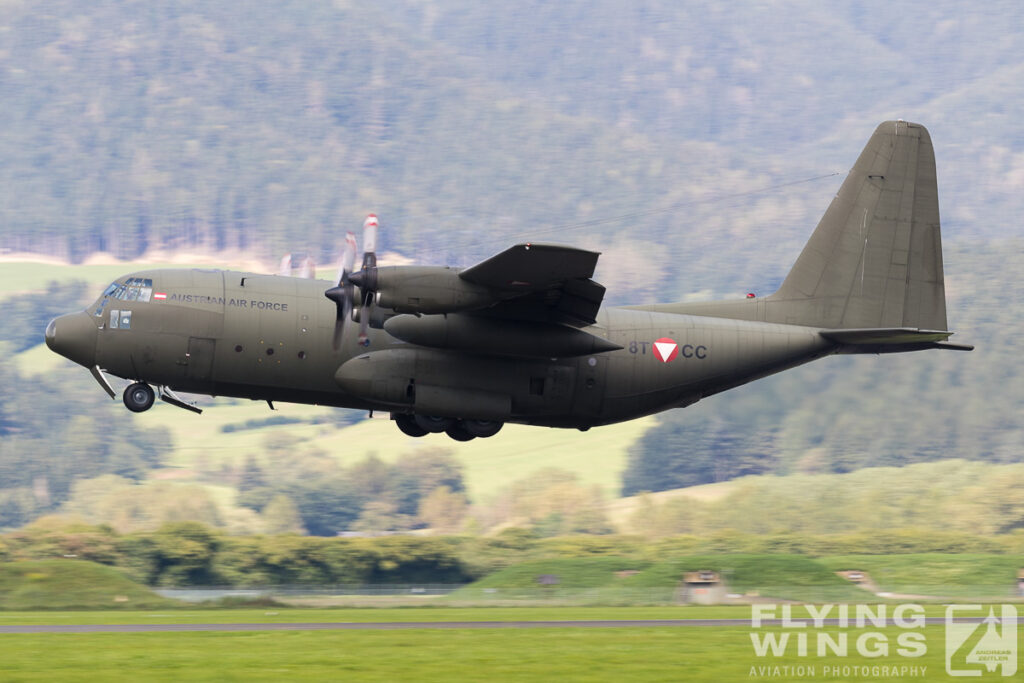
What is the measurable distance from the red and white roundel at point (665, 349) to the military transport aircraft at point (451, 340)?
0.09 feet

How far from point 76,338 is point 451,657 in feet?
32.8

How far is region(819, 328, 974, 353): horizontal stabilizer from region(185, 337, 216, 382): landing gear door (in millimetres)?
13221

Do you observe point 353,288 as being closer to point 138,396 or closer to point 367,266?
point 367,266

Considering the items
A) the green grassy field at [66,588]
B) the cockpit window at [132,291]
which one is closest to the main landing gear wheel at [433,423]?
the cockpit window at [132,291]

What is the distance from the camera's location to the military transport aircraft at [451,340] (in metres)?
23.0

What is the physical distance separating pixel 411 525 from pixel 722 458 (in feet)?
55.3

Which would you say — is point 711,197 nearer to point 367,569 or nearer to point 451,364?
point 367,569

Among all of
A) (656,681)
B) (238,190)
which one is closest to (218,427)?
(656,681)

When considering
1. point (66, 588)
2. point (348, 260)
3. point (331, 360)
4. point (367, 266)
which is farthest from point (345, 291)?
point (66, 588)

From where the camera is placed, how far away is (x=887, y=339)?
1053 inches

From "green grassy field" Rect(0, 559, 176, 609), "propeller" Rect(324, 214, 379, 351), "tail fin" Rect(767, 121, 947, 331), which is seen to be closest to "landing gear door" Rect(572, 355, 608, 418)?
"propeller" Rect(324, 214, 379, 351)

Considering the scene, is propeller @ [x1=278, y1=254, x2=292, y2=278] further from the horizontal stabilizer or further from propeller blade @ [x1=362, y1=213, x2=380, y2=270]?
the horizontal stabilizer

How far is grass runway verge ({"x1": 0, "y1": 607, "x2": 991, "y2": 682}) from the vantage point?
18.6 m

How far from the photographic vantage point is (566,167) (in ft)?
639
